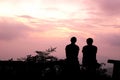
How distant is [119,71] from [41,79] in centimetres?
397

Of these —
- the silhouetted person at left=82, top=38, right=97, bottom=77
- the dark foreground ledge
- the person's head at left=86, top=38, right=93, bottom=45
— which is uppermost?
the person's head at left=86, top=38, right=93, bottom=45

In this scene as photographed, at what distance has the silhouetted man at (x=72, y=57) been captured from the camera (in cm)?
1778

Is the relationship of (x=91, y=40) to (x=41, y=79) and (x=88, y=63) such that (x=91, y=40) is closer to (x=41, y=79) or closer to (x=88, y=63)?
(x=88, y=63)

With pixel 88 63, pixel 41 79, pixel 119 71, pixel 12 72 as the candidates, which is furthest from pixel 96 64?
pixel 12 72

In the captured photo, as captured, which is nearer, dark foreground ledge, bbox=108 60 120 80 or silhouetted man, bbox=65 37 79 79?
silhouetted man, bbox=65 37 79 79

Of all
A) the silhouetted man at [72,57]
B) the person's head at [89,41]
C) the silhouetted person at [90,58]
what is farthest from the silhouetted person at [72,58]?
the person's head at [89,41]

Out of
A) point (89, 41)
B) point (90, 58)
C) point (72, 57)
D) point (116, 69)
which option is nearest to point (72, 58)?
point (72, 57)

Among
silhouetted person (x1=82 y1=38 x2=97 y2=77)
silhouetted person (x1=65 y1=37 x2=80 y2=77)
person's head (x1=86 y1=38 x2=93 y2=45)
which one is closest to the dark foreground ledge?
silhouetted person (x1=82 y1=38 x2=97 y2=77)

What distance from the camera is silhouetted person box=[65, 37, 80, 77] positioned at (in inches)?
700

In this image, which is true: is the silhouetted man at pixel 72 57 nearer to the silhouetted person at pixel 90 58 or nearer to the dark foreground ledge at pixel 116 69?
the silhouetted person at pixel 90 58

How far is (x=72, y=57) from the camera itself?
58.7 ft

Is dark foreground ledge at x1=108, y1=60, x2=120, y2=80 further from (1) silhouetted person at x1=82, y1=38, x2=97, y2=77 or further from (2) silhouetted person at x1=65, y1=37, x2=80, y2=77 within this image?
(2) silhouetted person at x1=65, y1=37, x2=80, y2=77

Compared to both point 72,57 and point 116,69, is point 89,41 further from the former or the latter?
point 116,69

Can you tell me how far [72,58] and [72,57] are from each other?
56 mm
